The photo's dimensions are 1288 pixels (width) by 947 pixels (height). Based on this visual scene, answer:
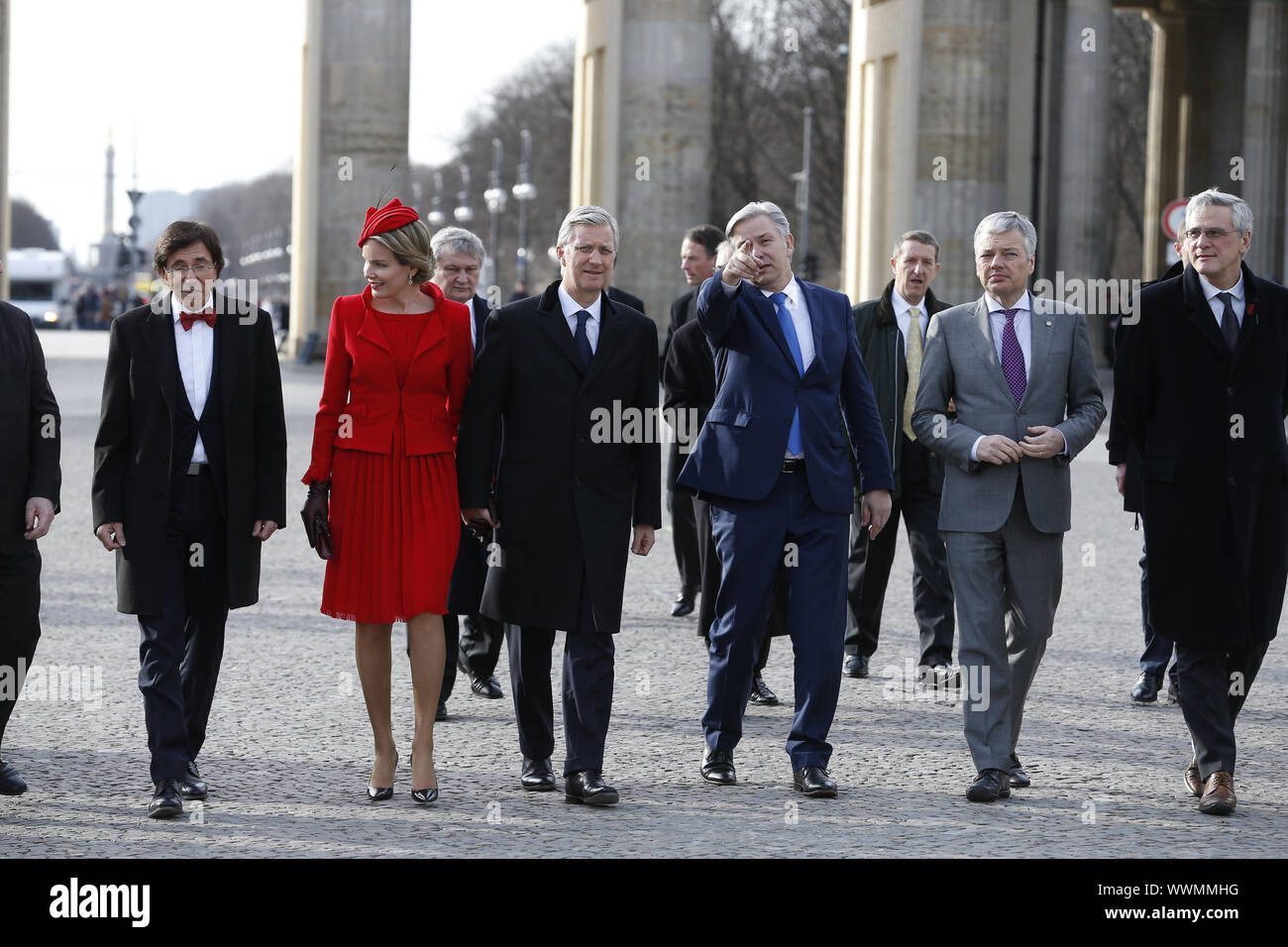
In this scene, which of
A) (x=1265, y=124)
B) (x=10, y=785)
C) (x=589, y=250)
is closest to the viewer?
(x=10, y=785)

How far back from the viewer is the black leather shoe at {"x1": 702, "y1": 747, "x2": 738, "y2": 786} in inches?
308

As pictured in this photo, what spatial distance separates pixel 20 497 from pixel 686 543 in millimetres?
5198

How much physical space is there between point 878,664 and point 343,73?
28015mm

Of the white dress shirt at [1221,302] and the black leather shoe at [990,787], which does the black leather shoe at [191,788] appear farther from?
the white dress shirt at [1221,302]

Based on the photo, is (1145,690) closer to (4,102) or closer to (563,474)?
(563,474)

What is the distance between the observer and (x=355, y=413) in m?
7.42

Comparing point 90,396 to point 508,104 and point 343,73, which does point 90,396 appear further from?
point 508,104

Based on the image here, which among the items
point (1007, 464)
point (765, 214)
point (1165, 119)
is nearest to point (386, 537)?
point (765, 214)

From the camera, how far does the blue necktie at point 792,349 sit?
792cm

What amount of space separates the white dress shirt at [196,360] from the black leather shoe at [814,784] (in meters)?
2.39

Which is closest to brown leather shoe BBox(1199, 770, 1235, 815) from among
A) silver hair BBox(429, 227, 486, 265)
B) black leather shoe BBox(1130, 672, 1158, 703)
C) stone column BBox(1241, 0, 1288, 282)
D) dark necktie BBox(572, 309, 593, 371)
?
black leather shoe BBox(1130, 672, 1158, 703)

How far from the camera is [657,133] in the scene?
3475 cm
